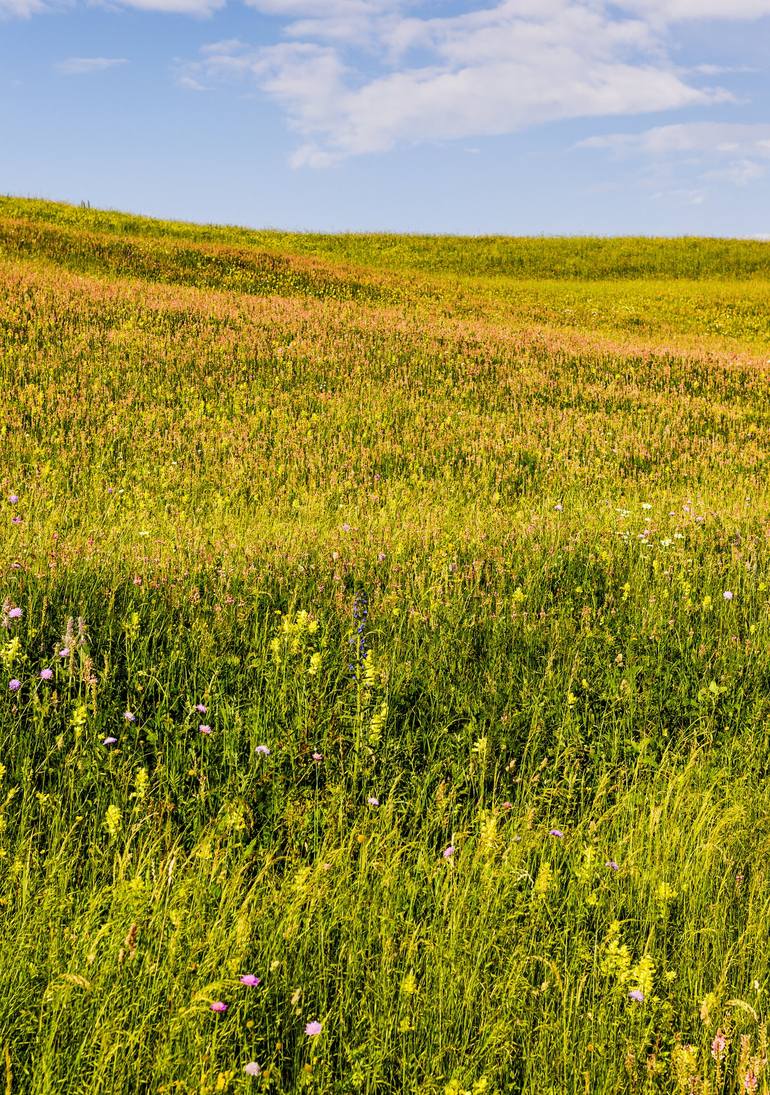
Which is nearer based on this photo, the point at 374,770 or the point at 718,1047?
the point at 718,1047

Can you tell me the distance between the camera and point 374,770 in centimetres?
355

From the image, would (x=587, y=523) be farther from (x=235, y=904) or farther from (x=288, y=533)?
(x=235, y=904)

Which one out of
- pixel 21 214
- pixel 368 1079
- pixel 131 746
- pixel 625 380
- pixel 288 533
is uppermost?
pixel 21 214

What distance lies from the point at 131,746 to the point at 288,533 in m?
2.71

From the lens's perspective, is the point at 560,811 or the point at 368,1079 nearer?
the point at 368,1079

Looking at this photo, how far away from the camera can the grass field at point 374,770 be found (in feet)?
6.94

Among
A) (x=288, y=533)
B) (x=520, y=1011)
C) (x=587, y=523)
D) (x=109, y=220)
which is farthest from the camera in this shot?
(x=109, y=220)

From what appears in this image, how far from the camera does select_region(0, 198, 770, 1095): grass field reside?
6.94 ft

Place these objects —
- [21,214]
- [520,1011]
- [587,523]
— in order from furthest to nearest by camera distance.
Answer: [21,214], [587,523], [520,1011]

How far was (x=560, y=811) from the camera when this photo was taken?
338cm

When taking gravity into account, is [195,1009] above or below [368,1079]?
above

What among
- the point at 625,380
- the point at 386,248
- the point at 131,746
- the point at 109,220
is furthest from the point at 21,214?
the point at 131,746

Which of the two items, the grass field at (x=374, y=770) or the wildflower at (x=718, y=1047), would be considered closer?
the wildflower at (x=718, y=1047)

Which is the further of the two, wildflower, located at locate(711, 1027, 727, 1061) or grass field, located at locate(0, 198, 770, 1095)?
grass field, located at locate(0, 198, 770, 1095)
